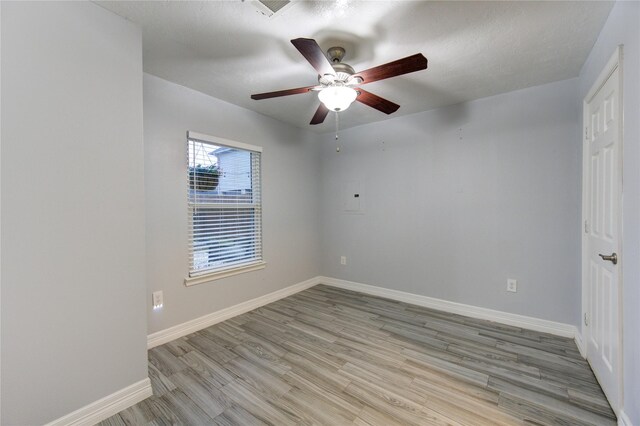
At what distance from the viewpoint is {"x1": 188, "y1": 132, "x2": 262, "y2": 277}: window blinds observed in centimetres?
273

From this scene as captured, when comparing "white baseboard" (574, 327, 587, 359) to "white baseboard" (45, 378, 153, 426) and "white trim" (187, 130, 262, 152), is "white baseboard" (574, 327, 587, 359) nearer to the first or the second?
"white baseboard" (45, 378, 153, 426)

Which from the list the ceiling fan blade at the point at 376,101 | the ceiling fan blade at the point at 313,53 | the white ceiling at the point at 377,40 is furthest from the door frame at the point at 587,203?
the ceiling fan blade at the point at 313,53

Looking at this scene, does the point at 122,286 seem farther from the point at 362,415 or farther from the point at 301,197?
the point at 301,197

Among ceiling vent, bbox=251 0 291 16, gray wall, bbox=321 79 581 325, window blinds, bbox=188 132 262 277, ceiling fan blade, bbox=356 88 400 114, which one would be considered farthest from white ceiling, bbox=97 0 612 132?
window blinds, bbox=188 132 262 277

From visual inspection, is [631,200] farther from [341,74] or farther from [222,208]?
[222,208]

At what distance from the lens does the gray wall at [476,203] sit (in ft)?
8.22

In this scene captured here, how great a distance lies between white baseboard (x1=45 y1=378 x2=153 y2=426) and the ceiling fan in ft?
7.21

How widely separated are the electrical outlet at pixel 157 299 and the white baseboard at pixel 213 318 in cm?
24

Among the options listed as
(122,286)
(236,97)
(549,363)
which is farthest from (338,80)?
(549,363)

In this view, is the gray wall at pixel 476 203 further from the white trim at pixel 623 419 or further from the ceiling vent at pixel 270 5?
the ceiling vent at pixel 270 5

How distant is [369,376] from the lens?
6.39ft

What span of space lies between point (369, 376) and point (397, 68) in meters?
2.12

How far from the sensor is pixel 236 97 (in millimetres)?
2842

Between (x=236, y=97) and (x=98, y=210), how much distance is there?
1.82m
